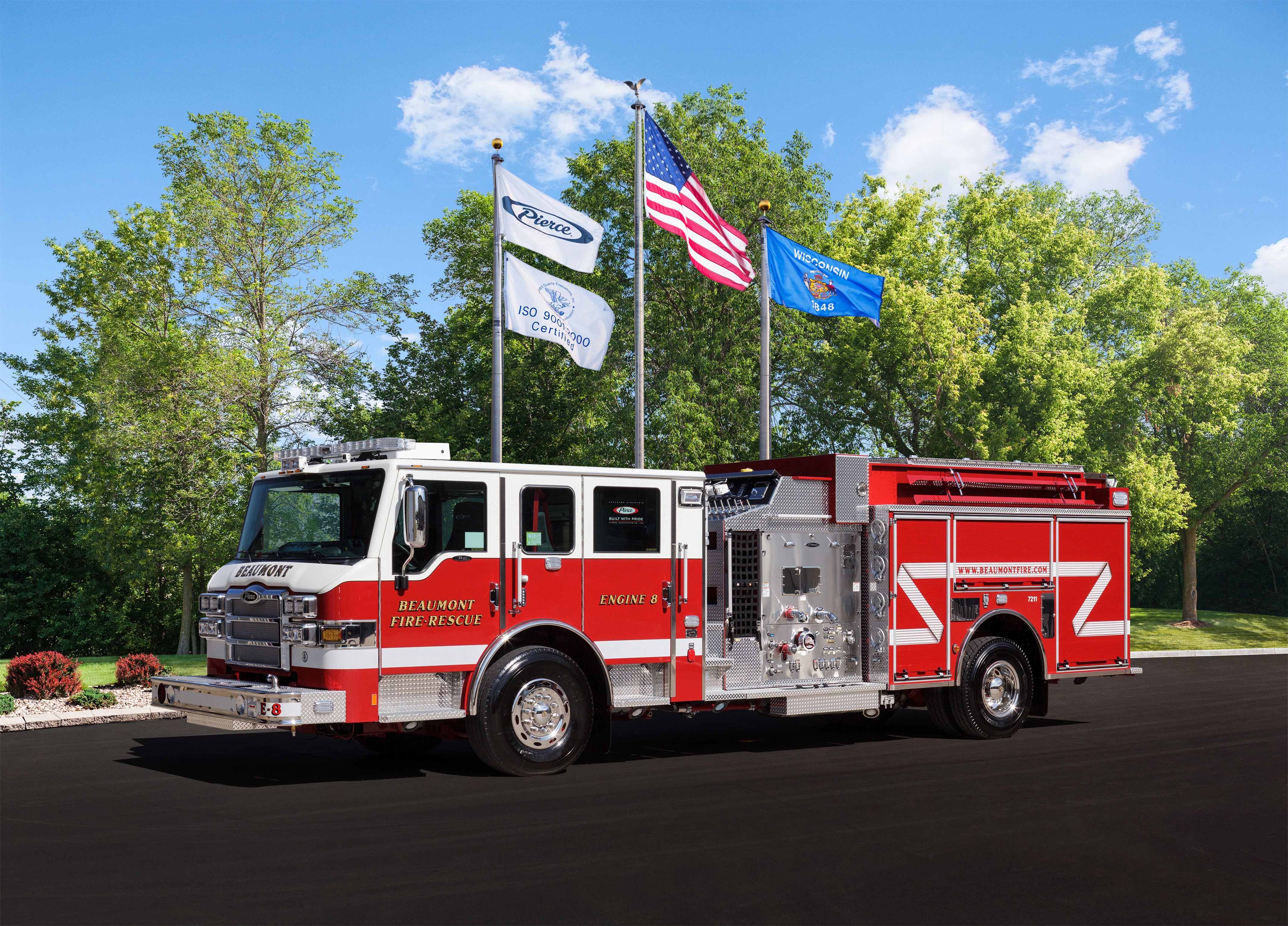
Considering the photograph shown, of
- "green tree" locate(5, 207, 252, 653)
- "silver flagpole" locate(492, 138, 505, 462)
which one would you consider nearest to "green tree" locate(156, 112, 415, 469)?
"green tree" locate(5, 207, 252, 653)

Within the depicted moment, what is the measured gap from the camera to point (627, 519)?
1088cm

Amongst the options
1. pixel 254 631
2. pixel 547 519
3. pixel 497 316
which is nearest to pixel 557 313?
pixel 497 316

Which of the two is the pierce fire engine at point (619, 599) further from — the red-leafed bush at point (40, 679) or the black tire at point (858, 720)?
the red-leafed bush at point (40, 679)

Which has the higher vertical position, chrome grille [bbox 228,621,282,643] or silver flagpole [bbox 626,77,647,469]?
silver flagpole [bbox 626,77,647,469]

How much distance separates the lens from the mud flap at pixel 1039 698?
1379 cm

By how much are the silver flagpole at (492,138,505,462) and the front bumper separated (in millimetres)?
7228

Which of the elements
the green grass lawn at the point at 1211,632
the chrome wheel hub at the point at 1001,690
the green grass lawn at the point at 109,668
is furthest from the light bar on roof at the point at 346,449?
the green grass lawn at the point at 1211,632

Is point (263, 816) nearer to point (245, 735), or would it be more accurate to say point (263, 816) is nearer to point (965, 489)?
→ point (245, 735)

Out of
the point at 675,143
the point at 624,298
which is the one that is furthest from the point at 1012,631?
the point at 675,143

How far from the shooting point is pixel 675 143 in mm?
31000

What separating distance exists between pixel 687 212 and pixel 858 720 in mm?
9342

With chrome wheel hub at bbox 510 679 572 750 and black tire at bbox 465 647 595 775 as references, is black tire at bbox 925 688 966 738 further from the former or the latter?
chrome wheel hub at bbox 510 679 572 750

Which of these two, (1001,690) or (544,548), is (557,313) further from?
(1001,690)

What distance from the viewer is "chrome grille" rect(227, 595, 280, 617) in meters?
9.77
